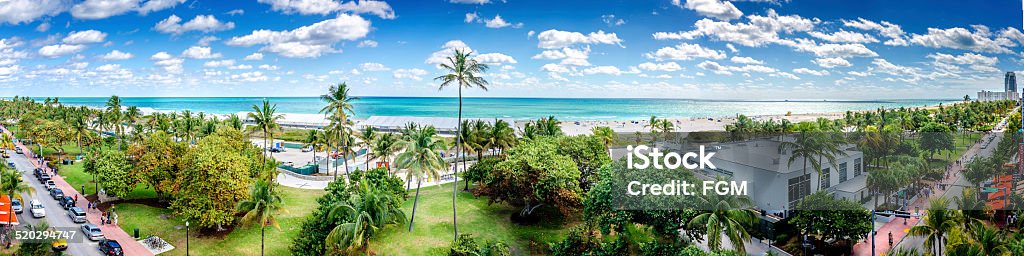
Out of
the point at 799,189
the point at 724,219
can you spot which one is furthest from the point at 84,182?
the point at 799,189

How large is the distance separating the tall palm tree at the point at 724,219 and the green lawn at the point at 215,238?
20.9 metres

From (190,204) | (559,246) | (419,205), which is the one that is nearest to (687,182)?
(559,246)

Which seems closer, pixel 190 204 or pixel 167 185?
pixel 190 204

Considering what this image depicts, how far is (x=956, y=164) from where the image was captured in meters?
52.7

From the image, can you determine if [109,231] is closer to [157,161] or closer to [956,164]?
[157,161]

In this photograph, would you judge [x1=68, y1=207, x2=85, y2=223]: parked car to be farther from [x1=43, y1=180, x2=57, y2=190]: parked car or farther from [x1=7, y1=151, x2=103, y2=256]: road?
[x1=43, y1=180, x2=57, y2=190]: parked car

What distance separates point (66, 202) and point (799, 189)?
48.5 metres

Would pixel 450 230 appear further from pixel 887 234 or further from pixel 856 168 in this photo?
pixel 856 168

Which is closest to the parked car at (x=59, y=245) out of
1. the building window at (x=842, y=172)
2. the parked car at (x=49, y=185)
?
the parked car at (x=49, y=185)

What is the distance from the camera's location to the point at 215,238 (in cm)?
3105

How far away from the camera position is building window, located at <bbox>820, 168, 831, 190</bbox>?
99.7 feet

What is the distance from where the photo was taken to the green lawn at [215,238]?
97.2ft

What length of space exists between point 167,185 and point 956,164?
69275mm

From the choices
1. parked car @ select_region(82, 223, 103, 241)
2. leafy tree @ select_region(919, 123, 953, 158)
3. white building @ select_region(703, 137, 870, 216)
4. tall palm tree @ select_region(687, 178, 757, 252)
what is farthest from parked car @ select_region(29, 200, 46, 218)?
leafy tree @ select_region(919, 123, 953, 158)
